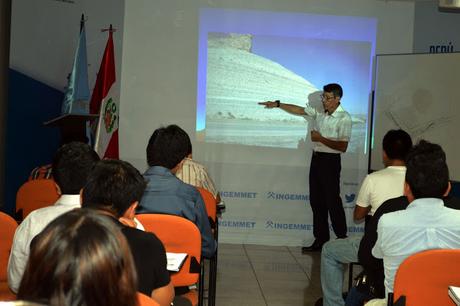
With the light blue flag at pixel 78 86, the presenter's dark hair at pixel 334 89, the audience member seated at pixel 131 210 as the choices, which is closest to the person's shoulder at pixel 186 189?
the audience member seated at pixel 131 210

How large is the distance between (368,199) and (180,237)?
5.77 ft

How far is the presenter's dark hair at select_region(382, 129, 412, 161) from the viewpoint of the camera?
4316 millimetres

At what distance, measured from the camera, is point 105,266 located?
3.42 ft

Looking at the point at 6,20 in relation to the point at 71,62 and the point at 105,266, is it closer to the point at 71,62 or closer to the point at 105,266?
the point at 71,62

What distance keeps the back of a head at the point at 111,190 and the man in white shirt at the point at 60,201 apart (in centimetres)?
25

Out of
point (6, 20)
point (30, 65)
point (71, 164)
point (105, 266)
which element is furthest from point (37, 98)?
point (105, 266)

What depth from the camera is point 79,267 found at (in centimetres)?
103

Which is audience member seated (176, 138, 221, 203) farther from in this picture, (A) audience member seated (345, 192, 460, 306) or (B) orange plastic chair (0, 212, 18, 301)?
(B) orange plastic chair (0, 212, 18, 301)

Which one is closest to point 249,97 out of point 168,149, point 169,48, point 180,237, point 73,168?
point 169,48

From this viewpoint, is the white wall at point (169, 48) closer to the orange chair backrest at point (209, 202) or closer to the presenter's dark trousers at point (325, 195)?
the presenter's dark trousers at point (325, 195)

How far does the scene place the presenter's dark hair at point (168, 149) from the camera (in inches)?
145

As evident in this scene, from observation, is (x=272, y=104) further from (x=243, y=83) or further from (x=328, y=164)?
(x=328, y=164)

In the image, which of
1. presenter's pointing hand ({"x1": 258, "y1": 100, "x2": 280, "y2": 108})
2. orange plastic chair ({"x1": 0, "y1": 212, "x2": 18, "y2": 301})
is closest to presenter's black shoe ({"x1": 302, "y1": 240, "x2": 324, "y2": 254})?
presenter's pointing hand ({"x1": 258, "y1": 100, "x2": 280, "y2": 108})

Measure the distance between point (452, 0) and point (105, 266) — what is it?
4.29 metres
